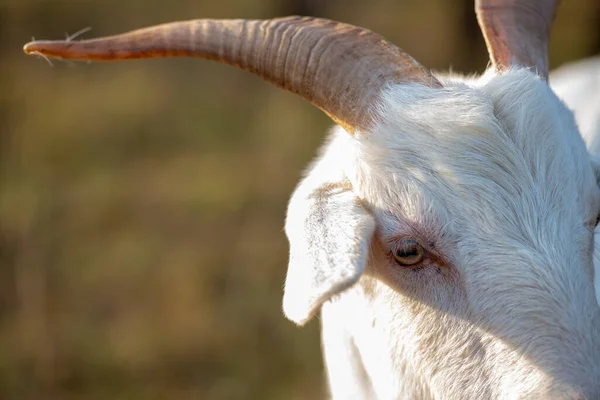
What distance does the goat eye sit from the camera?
276 centimetres

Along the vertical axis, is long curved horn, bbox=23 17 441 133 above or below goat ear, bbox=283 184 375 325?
above

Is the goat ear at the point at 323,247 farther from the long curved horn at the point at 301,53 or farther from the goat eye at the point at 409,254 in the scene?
the long curved horn at the point at 301,53

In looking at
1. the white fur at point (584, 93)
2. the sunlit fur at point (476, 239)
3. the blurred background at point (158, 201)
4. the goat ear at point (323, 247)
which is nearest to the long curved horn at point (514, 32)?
the sunlit fur at point (476, 239)

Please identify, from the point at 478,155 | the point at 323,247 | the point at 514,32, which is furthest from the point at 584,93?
the point at 323,247

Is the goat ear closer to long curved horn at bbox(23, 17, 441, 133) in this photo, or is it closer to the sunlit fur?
the sunlit fur

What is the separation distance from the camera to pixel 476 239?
2650 mm

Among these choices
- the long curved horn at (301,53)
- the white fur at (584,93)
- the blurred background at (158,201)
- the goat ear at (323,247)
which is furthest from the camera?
the blurred background at (158,201)

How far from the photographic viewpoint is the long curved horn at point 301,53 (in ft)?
9.57

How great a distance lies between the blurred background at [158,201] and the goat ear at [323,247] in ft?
12.6

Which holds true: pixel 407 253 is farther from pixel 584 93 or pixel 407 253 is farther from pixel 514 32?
pixel 584 93

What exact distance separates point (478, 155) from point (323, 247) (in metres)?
0.63

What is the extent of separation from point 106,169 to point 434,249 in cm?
738

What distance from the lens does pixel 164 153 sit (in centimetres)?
991

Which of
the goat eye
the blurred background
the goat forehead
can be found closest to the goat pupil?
the goat eye
